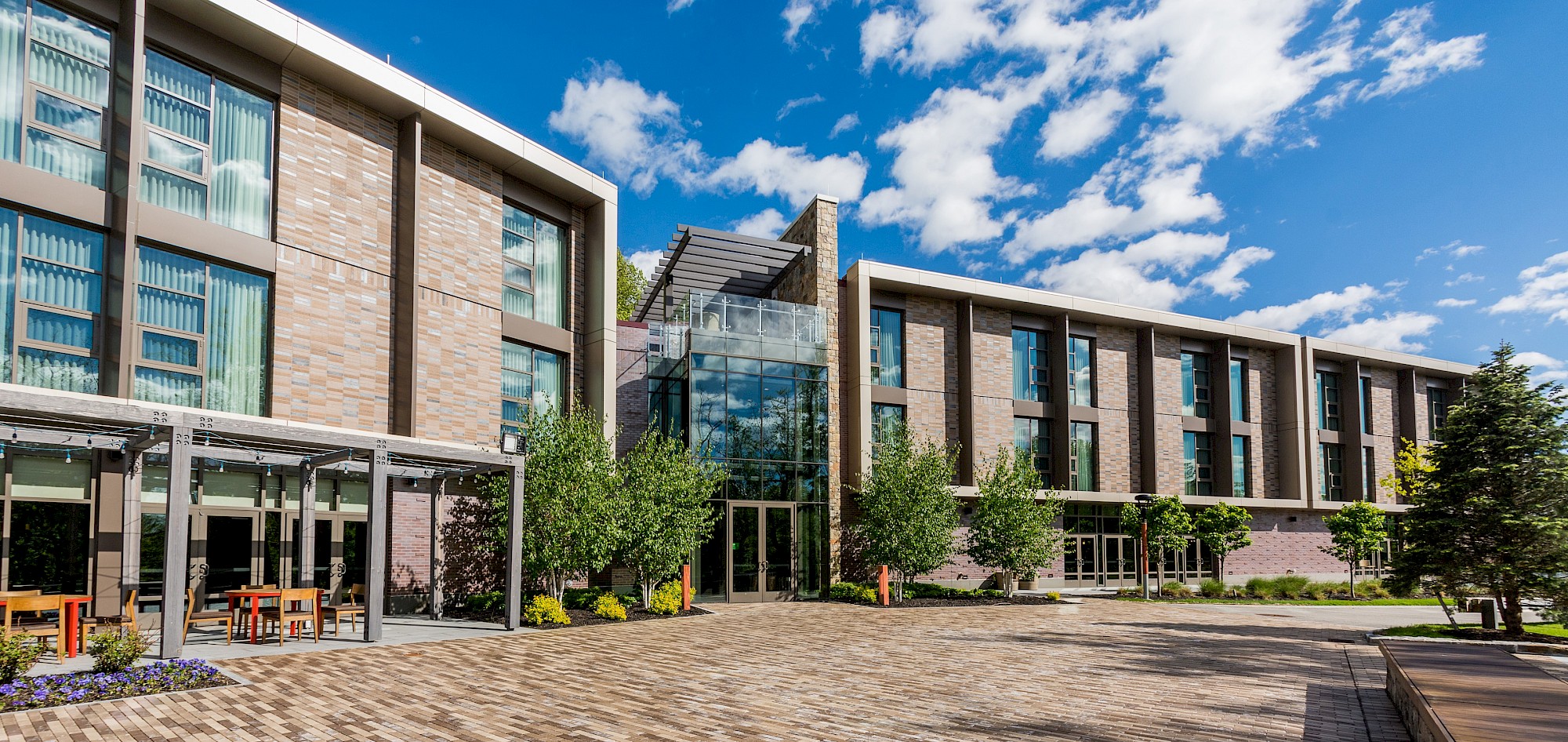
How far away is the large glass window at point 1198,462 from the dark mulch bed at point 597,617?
22.5m

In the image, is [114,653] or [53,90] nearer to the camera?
[114,653]

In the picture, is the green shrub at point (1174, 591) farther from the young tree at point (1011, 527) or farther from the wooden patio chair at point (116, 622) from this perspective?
the wooden patio chair at point (116, 622)

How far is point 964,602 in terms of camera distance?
24.6m

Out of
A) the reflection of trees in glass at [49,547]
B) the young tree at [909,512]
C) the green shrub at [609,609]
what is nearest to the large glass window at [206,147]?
the reflection of trees in glass at [49,547]

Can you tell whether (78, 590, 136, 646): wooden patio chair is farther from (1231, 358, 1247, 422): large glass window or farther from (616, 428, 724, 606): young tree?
(1231, 358, 1247, 422): large glass window

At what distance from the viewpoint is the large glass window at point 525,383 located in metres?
21.3

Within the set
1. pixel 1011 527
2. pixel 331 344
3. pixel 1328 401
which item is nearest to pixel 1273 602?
pixel 1011 527

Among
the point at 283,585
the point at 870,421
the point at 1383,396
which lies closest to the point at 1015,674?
the point at 283,585

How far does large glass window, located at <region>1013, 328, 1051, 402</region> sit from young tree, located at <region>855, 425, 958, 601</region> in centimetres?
737

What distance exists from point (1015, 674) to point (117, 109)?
640 inches

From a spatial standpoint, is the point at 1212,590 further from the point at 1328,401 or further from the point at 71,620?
the point at 71,620

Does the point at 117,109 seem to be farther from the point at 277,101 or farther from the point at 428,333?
the point at 428,333

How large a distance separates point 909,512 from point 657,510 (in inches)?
301

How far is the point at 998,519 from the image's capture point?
1014 inches
